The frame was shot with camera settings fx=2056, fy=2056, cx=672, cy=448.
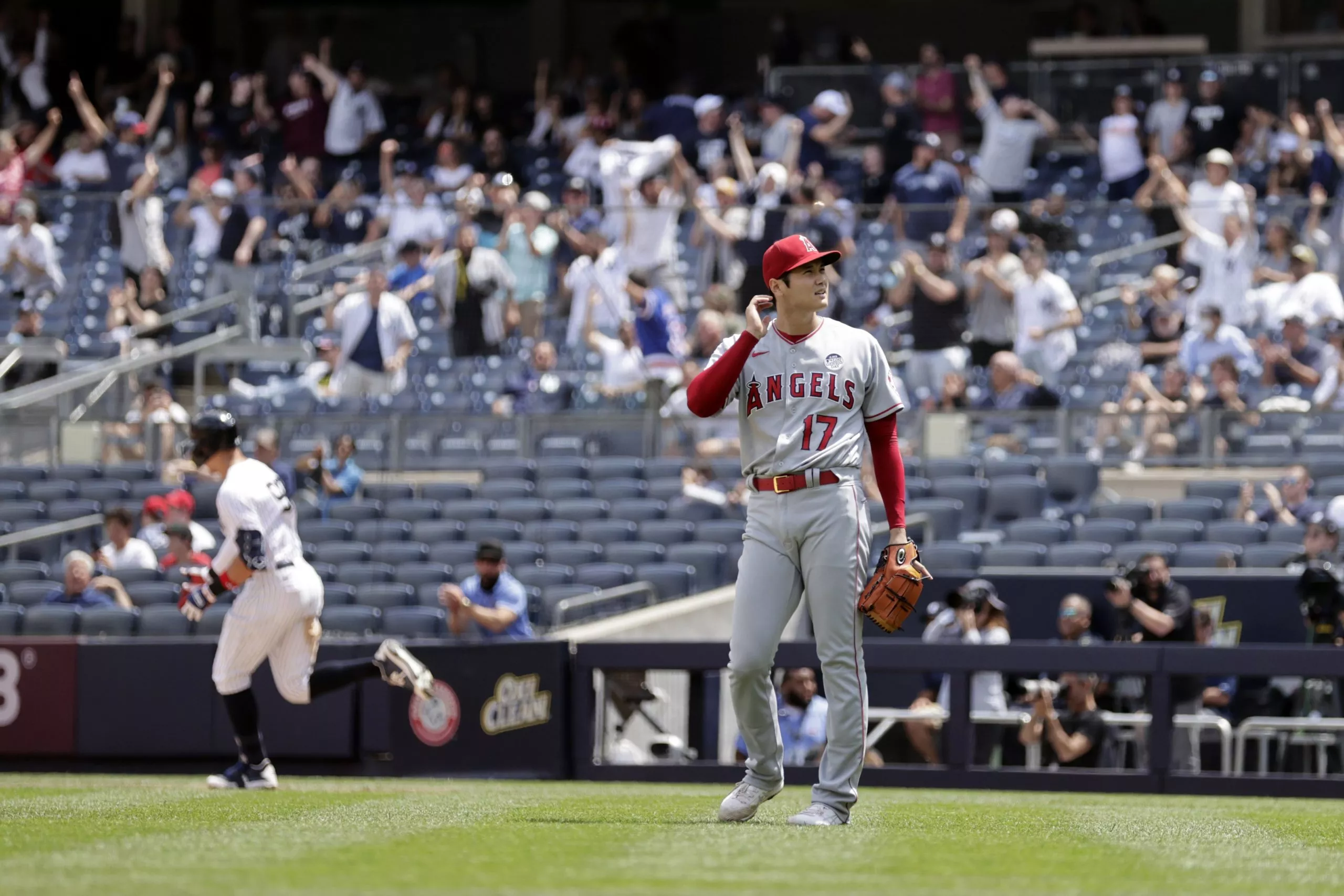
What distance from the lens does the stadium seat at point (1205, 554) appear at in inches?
532

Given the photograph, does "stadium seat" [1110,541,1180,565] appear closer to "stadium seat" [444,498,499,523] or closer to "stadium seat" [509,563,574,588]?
"stadium seat" [509,563,574,588]

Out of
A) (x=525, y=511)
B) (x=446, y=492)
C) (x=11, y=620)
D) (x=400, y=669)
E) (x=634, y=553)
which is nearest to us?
(x=400, y=669)

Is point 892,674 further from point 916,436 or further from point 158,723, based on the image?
point 158,723

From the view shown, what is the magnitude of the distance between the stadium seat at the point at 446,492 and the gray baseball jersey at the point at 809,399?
29.9ft

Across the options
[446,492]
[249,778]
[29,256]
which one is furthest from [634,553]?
[29,256]

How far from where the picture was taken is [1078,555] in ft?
45.4

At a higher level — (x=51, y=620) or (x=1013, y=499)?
(x=1013, y=499)

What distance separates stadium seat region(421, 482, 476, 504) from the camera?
1568cm

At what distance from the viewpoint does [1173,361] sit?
15422mm

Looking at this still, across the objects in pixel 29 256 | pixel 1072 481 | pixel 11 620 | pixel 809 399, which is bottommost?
pixel 11 620

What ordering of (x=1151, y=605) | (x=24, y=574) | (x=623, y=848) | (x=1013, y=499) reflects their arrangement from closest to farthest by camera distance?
(x=623, y=848) < (x=1151, y=605) < (x=1013, y=499) < (x=24, y=574)

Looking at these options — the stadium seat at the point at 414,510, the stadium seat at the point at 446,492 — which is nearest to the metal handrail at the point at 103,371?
the stadium seat at the point at 414,510

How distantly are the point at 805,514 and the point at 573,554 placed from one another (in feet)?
26.9

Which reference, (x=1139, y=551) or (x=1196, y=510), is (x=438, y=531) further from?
(x=1196, y=510)
